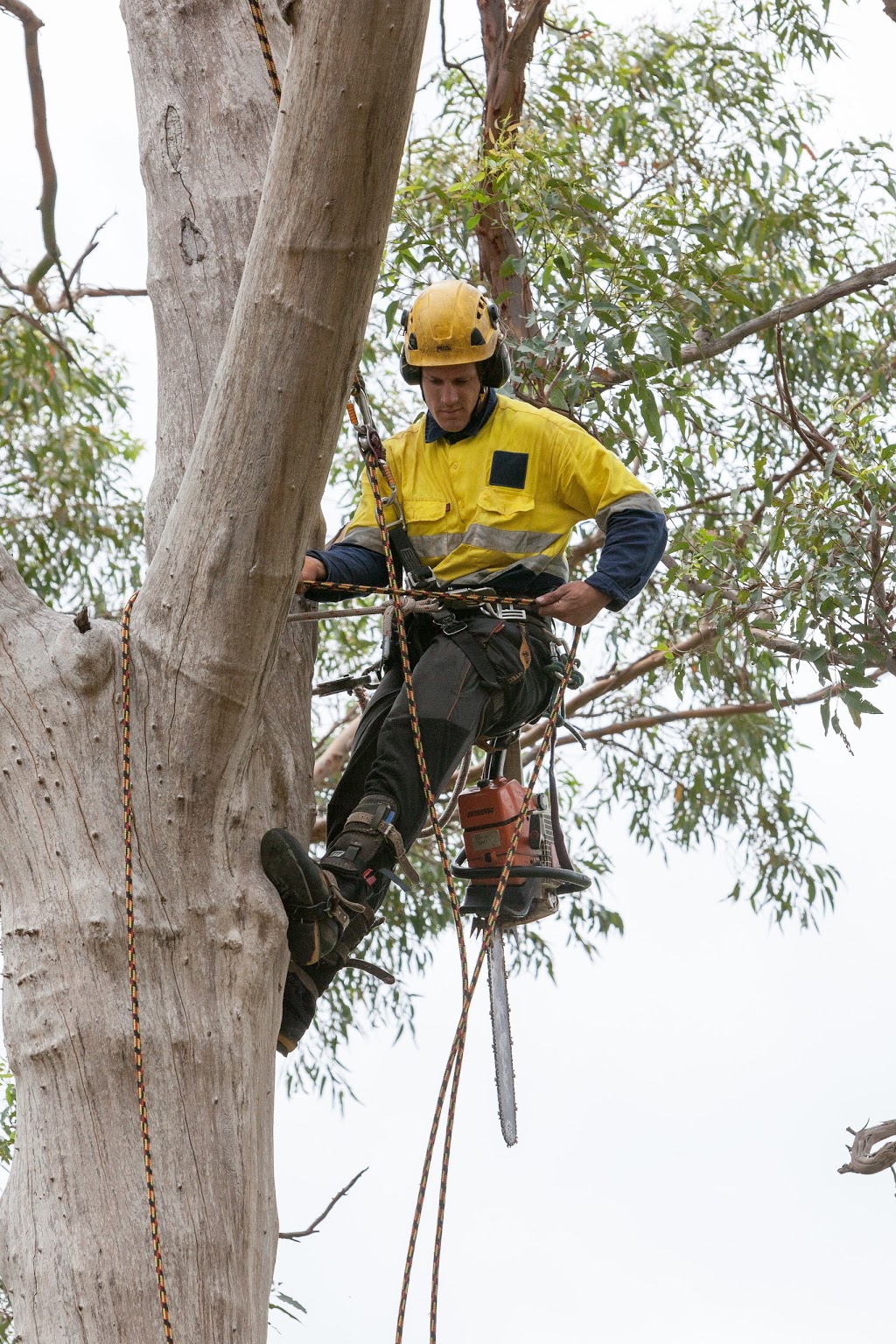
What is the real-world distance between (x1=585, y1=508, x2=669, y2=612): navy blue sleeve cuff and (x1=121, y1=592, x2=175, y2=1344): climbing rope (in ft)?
3.01

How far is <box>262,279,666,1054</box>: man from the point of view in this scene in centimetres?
278

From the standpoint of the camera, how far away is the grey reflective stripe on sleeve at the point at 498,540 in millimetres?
2926

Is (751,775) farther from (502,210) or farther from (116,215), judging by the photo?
(116,215)

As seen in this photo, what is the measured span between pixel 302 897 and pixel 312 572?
26.9 inches

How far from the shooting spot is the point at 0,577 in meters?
2.45

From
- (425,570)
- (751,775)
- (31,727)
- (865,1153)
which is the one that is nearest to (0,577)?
(31,727)

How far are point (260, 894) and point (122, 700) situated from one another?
14.1 inches

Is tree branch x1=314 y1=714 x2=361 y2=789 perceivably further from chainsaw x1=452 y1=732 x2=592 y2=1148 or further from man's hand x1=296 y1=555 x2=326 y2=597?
man's hand x1=296 y1=555 x2=326 y2=597

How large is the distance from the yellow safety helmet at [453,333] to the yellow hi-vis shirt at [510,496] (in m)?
0.12

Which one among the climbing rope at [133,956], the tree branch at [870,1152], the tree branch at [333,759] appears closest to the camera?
the climbing rope at [133,956]

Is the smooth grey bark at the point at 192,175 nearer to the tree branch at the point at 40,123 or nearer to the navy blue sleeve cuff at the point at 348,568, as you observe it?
the navy blue sleeve cuff at the point at 348,568

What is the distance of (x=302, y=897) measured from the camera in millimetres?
2385

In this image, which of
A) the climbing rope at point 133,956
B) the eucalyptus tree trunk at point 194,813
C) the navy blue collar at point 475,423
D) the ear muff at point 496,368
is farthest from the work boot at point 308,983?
the ear muff at point 496,368

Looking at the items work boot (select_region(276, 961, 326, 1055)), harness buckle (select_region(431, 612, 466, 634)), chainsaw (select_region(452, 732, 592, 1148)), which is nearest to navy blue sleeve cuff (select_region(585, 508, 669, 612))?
harness buckle (select_region(431, 612, 466, 634))
